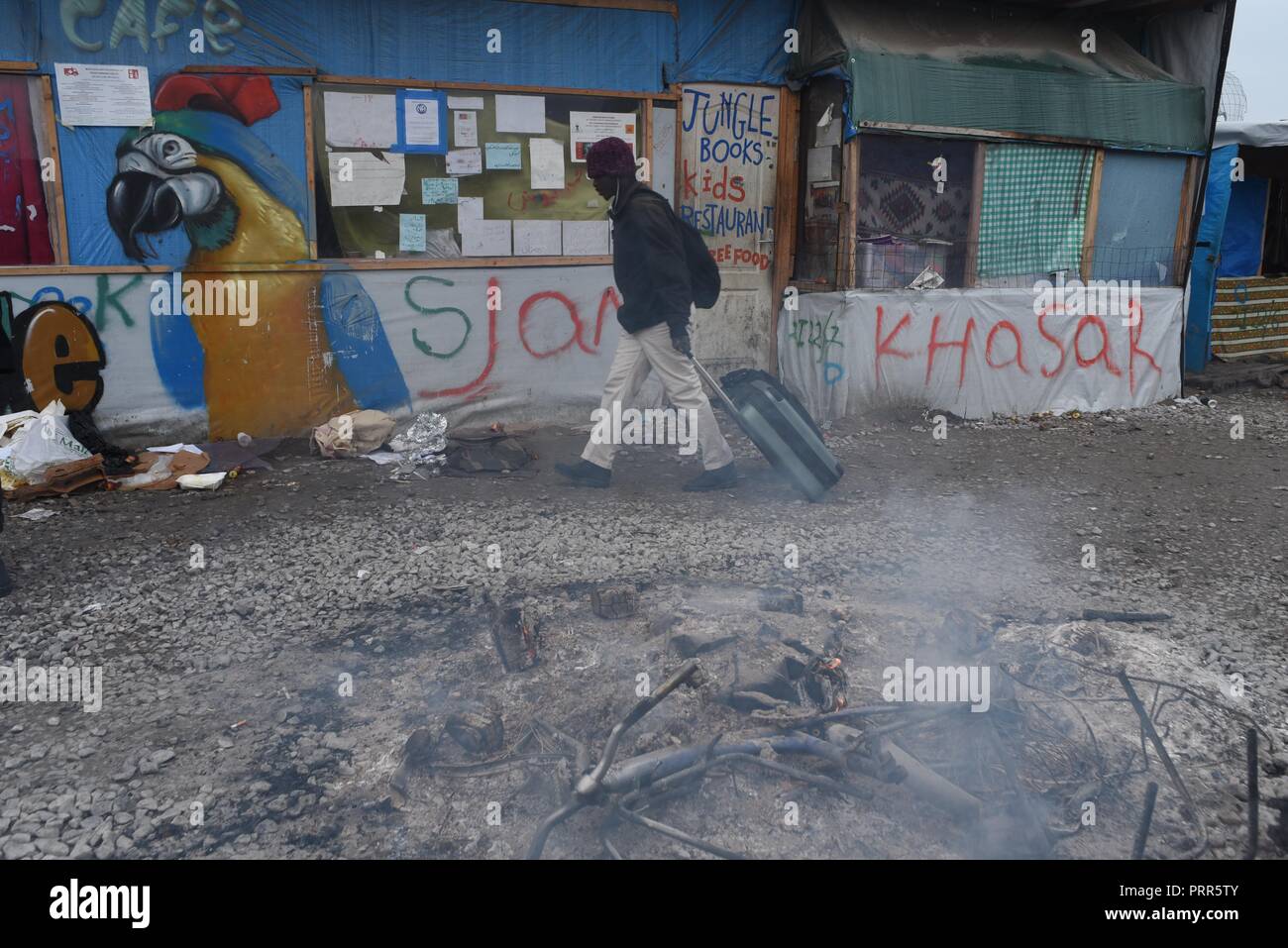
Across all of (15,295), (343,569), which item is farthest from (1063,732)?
(15,295)

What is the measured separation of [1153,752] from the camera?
3443 millimetres

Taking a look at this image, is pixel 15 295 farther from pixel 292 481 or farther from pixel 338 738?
pixel 338 738

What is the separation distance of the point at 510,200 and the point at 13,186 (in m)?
3.51

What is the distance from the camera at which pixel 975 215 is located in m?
8.99

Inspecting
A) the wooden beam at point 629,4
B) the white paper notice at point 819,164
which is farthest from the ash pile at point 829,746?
the wooden beam at point 629,4

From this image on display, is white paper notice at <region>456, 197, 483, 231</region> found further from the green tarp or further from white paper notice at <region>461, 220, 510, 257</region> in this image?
the green tarp

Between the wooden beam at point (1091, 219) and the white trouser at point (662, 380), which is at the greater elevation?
the wooden beam at point (1091, 219)

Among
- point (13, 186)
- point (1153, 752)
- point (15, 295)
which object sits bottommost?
point (1153, 752)

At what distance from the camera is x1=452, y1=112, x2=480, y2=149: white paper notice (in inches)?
303

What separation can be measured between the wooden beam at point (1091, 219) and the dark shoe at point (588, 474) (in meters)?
5.68

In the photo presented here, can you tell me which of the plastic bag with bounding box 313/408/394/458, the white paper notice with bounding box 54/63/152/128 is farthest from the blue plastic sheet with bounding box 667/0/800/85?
the white paper notice with bounding box 54/63/152/128

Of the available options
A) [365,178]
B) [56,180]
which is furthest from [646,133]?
[56,180]

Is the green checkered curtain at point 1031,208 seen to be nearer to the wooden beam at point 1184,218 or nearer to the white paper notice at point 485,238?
the wooden beam at point 1184,218

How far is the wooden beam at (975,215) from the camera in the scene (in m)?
8.81
